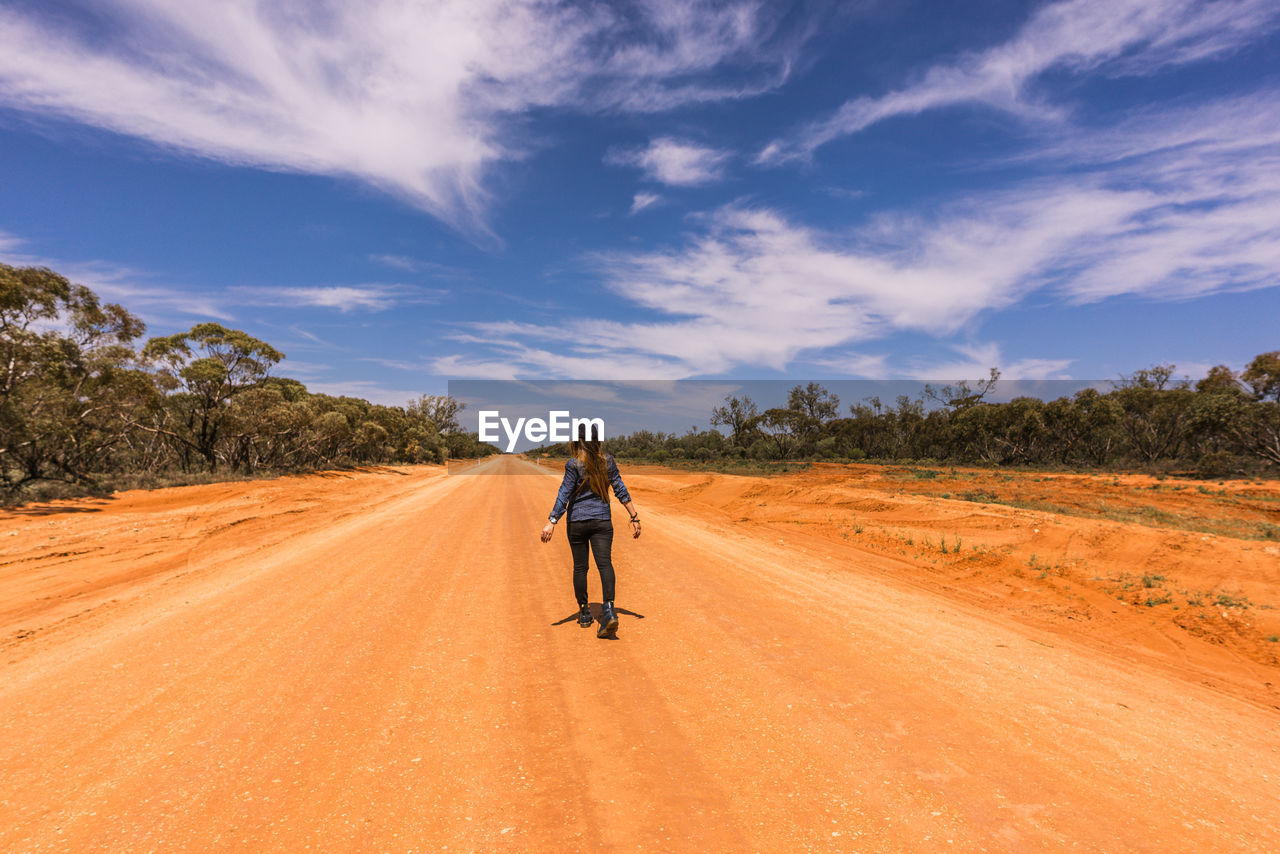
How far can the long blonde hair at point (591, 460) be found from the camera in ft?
18.3

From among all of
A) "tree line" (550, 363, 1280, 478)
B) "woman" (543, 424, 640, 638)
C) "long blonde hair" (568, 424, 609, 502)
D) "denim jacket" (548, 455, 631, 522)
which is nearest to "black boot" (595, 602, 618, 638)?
"woman" (543, 424, 640, 638)

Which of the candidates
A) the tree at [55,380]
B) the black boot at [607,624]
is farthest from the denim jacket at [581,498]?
the tree at [55,380]

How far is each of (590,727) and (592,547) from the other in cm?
213

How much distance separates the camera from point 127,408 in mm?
23016

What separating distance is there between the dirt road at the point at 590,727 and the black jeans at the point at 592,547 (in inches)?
20.2

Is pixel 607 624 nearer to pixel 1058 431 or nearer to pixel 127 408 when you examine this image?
pixel 127 408

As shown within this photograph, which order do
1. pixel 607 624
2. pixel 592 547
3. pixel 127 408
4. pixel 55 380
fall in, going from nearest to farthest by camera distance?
pixel 607 624, pixel 592 547, pixel 55 380, pixel 127 408

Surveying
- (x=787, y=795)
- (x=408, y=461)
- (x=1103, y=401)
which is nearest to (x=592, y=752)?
(x=787, y=795)

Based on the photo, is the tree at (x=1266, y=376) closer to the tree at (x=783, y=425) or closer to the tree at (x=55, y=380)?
the tree at (x=783, y=425)

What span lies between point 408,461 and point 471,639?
75.2 meters

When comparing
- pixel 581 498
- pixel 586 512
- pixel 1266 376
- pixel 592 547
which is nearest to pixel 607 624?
pixel 592 547

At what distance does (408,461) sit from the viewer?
241 ft

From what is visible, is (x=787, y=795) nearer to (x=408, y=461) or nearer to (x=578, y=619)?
(x=578, y=619)

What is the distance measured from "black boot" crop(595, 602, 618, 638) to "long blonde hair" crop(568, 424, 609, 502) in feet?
3.92
